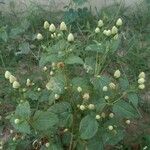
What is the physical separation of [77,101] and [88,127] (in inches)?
7.6

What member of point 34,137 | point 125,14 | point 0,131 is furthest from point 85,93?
point 125,14

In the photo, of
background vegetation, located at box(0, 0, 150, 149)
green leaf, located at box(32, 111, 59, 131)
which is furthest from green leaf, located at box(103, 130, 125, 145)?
background vegetation, located at box(0, 0, 150, 149)

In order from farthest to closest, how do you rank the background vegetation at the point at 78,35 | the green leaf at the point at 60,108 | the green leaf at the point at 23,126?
the background vegetation at the point at 78,35 < the green leaf at the point at 60,108 < the green leaf at the point at 23,126

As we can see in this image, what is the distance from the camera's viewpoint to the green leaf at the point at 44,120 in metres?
1.93

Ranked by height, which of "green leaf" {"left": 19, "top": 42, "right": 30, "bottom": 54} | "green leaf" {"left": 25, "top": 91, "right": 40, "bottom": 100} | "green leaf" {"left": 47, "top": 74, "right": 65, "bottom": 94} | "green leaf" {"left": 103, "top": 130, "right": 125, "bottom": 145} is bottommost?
"green leaf" {"left": 19, "top": 42, "right": 30, "bottom": 54}

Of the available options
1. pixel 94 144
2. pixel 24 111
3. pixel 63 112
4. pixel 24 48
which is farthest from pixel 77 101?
pixel 24 48

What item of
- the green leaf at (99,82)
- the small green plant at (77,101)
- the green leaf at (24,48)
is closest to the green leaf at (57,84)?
the small green plant at (77,101)

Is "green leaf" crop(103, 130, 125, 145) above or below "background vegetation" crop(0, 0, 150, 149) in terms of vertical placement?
above

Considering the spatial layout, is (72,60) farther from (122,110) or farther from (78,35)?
(78,35)

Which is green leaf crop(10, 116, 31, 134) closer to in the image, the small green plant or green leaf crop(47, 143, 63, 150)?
the small green plant

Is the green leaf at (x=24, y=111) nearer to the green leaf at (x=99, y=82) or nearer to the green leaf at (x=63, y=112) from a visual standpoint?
the green leaf at (x=63, y=112)

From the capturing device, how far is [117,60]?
9.95 feet

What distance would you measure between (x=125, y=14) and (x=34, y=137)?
58.7 inches

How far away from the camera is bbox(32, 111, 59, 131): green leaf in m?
1.93
